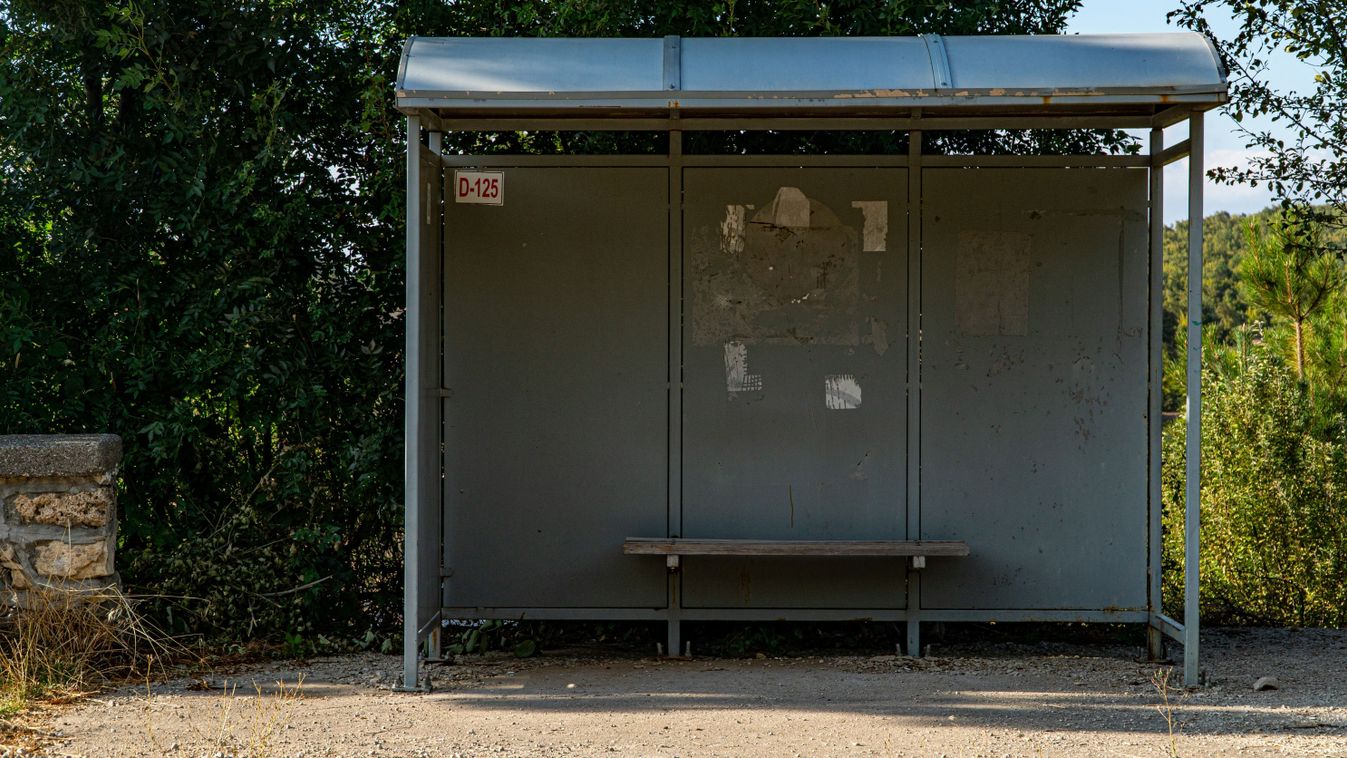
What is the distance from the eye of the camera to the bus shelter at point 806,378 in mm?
5824

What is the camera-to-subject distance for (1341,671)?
18.3ft

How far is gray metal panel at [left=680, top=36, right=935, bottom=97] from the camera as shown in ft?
15.8

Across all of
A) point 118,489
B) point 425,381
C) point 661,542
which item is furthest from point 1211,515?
point 118,489

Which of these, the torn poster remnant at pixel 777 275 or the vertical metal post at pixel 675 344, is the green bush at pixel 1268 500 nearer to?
the torn poster remnant at pixel 777 275

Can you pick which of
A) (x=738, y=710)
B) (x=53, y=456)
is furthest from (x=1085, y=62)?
(x=53, y=456)

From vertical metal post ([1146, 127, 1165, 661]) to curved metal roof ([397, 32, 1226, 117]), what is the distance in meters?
0.76

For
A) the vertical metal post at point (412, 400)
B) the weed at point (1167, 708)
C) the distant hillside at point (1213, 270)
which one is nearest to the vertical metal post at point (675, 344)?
the vertical metal post at point (412, 400)

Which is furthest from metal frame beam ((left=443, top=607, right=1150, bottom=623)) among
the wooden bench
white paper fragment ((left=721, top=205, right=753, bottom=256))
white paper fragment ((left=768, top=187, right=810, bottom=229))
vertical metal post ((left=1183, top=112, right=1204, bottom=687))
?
white paper fragment ((left=768, top=187, right=810, bottom=229))

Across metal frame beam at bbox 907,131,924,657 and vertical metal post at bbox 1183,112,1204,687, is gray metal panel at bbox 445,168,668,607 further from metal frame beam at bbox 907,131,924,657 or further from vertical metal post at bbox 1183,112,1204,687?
vertical metal post at bbox 1183,112,1204,687

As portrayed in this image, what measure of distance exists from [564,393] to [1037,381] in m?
2.18

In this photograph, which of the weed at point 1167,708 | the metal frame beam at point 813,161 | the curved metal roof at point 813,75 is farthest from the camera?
the metal frame beam at point 813,161

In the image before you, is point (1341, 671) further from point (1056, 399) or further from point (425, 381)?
point (425, 381)

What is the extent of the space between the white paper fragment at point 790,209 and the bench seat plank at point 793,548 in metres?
1.46

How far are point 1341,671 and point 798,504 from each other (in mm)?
2478
